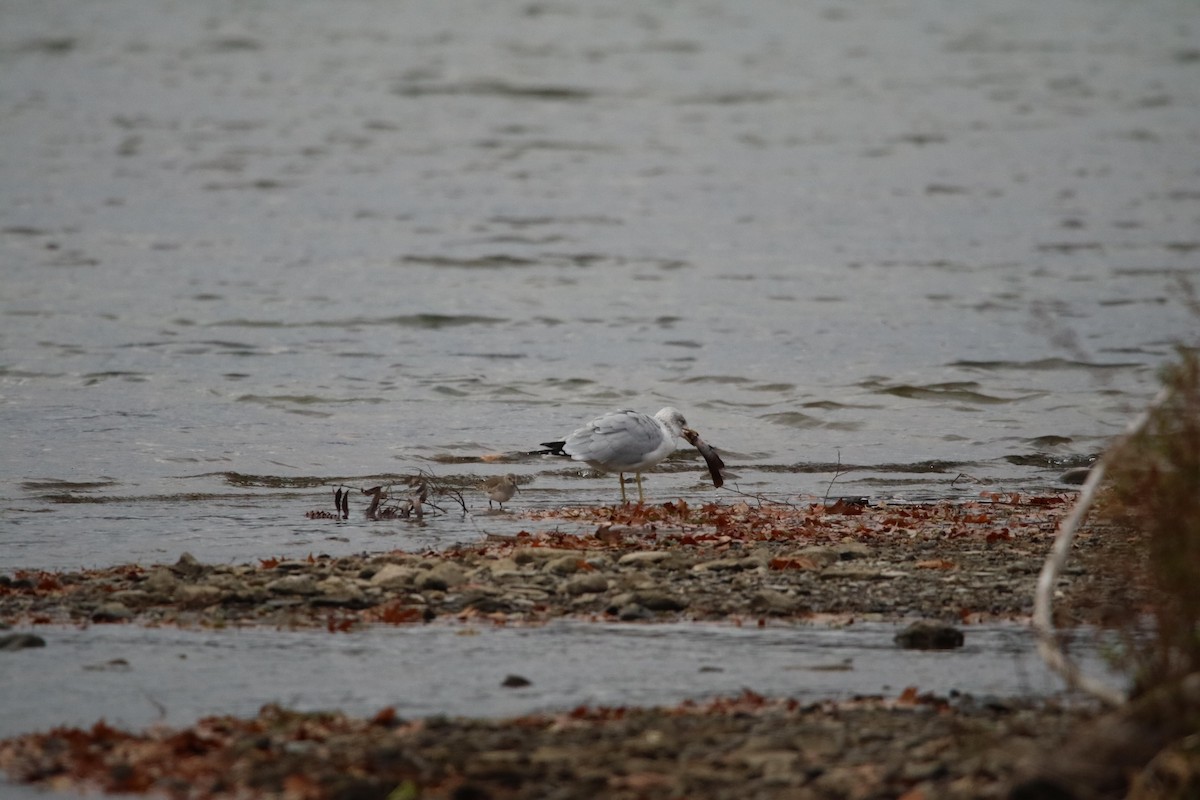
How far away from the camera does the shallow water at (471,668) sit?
605cm

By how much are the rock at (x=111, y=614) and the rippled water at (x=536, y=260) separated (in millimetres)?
1695

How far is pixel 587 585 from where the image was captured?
7.86m

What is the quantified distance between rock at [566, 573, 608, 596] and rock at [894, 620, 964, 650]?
1.64 meters

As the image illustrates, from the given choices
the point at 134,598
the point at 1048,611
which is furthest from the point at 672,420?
the point at 1048,611

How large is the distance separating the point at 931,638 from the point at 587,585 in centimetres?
180

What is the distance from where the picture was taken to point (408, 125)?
38469 mm

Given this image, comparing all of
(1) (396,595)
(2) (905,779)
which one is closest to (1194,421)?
(2) (905,779)

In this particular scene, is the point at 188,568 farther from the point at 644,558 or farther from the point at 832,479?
the point at 832,479

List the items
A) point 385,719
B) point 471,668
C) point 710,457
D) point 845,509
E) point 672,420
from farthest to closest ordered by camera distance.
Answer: point 672,420 → point 710,457 → point 845,509 → point 471,668 → point 385,719

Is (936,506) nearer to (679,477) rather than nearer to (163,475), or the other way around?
(679,477)

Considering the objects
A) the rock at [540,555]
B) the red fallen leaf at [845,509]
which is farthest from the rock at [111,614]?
the red fallen leaf at [845,509]

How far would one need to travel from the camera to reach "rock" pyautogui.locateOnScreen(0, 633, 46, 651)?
677 cm

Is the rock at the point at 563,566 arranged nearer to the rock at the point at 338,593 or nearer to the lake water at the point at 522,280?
the rock at the point at 338,593

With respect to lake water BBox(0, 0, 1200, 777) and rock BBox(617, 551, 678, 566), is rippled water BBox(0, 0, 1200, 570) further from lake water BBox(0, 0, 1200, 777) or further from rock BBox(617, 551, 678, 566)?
rock BBox(617, 551, 678, 566)
